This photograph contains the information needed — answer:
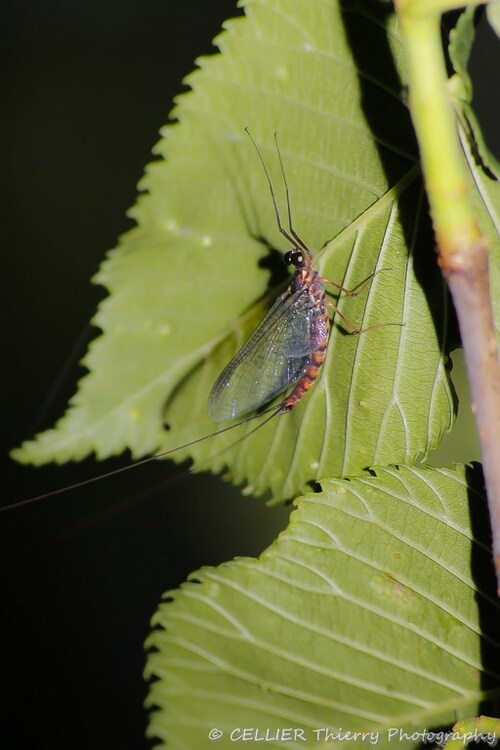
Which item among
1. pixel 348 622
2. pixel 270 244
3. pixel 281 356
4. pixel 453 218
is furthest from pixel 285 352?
pixel 453 218

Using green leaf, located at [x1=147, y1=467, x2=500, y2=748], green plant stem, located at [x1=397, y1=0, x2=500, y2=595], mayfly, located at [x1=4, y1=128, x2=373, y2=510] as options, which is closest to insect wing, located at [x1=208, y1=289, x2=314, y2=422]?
mayfly, located at [x1=4, y1=128, x2=373, y2=510]

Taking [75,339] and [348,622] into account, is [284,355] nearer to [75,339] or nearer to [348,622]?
[348,622]

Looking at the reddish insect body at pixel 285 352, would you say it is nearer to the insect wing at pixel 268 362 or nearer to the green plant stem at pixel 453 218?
the insect wing at pixel 268 362

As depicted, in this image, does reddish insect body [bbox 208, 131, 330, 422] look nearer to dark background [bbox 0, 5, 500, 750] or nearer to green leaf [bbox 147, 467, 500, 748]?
green leaf [bbox 147, 467, 500, 748]

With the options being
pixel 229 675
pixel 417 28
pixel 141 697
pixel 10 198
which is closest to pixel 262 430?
pixel 229 675

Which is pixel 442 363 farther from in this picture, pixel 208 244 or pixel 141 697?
pixel 141 697

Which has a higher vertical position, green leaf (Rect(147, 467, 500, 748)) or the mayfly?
the mayfly
